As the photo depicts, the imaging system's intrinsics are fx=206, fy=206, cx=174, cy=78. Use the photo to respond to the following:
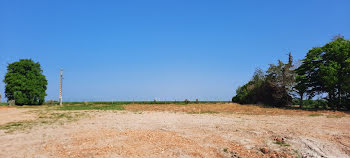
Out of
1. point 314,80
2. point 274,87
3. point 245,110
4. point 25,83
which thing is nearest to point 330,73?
point 314,80

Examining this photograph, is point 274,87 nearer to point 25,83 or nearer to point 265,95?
point 265,95

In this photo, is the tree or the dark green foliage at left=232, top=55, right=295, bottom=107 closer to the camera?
the dark green foliage at left=232, top=55, right=295, bottom=107

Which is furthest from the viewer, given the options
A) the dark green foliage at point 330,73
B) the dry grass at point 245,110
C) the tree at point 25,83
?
the tree at point 25,83

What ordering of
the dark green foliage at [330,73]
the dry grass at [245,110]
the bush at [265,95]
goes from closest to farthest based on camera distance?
the dry grass at [245,110] < the dark green foliage at [330,73] < the bush at [265,95]

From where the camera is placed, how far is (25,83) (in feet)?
105

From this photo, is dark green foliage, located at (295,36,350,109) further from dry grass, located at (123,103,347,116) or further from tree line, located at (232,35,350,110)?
dry grass, located at (123,103,347,116)

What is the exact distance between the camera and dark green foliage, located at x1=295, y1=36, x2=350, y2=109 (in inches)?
790

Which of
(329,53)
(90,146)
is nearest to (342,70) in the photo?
(329,53)

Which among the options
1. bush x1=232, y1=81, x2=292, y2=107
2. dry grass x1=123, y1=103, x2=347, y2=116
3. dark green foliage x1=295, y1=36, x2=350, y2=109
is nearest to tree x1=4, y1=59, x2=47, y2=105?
dry grass x1=123, y1=103, x2=347, y2=116

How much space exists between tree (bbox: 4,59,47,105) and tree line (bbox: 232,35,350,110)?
111 feet

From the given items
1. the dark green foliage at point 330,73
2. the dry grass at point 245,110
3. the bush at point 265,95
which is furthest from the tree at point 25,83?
the dark green foliage at point 330,73

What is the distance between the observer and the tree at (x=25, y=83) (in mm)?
31562

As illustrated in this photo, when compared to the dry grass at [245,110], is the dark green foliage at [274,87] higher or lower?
higher

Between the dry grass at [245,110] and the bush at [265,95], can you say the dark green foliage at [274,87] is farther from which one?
the dry grass at [245,110]
